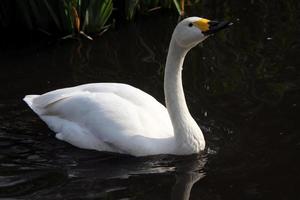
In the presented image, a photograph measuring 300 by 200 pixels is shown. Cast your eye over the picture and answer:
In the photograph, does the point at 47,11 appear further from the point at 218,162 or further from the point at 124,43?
the point at 218,162

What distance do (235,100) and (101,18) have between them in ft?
10.1

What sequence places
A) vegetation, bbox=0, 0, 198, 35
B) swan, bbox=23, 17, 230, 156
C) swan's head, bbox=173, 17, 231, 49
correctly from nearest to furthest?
swan's head, bbox=173, 17, 231, 49, swan, bbox=23, 17, 230, 156, vegetation, bbox=0, 0, 198, 35

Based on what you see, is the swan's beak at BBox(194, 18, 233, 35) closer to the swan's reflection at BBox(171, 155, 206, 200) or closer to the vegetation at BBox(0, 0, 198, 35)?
the swan's reflection at BBox(171, 155, 206, 200)

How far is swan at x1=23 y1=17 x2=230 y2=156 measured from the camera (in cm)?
709

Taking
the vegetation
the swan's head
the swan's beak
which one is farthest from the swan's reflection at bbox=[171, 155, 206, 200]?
the vegetation

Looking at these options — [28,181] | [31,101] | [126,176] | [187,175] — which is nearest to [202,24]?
[187,175]

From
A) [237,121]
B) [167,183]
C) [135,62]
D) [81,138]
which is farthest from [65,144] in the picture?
[135,62]

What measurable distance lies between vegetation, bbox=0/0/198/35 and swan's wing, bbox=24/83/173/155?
8.45 ft

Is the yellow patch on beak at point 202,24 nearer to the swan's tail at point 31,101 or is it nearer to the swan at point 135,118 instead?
the swan at point 135,118

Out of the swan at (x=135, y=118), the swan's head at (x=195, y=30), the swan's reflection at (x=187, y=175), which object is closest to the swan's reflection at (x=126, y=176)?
the swan's reflection at (x=187, y=175)

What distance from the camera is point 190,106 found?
8.47 metres

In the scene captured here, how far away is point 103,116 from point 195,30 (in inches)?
55.5

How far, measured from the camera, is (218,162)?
23.1ft

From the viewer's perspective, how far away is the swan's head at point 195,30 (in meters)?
6.58
